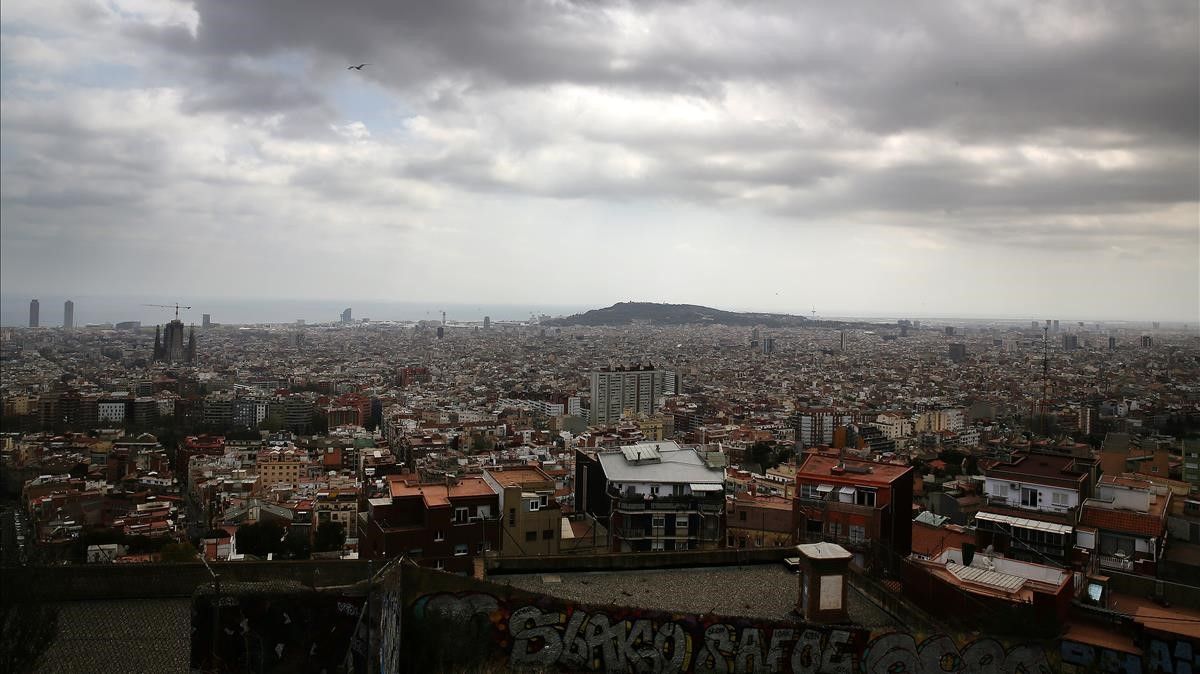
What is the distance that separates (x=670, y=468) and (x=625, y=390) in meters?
41.4

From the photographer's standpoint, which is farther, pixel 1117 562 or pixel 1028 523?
pixel 1028 523

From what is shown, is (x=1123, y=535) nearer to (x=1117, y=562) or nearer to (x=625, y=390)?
(x=1117, y=562)

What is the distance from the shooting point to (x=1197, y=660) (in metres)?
5.27

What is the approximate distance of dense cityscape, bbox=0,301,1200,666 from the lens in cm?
680

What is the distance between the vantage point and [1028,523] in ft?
34.2

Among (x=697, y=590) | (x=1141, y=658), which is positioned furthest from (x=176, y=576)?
(x=1141, y=658)

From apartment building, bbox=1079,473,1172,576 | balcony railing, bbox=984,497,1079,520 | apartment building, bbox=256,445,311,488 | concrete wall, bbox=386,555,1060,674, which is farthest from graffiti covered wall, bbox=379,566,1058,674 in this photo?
apartment building, bbox=256,445,311,488

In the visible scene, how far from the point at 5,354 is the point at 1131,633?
63.6 m

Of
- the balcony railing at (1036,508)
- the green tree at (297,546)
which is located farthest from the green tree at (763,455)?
the balcony railing at (1036,508)

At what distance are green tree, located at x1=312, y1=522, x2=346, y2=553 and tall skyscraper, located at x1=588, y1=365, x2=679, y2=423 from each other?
1254 inches

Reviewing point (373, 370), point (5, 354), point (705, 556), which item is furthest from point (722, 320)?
point (705, 556)

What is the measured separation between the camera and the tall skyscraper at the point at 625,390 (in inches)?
2042

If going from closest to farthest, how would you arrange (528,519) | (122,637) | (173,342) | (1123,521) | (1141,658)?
1. (122,637)
2. (1141,658)
3. (1123,521)
4. (528,519)
5. (173,342)

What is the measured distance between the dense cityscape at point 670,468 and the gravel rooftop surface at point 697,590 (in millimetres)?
35
